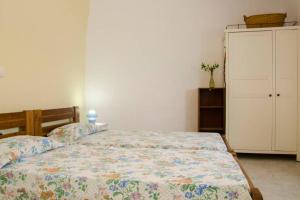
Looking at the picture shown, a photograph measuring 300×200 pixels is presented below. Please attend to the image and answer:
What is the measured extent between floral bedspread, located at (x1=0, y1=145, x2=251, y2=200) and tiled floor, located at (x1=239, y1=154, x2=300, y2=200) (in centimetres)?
98

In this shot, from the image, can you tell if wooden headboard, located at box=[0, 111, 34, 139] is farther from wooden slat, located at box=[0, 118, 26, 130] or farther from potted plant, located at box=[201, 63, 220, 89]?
potted plant, located at box=[201, 63, 220, 89]

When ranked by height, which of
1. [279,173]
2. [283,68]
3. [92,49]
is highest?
[92,49]

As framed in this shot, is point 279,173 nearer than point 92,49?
Yes

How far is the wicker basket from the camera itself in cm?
388

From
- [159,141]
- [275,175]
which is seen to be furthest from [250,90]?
[159,141]

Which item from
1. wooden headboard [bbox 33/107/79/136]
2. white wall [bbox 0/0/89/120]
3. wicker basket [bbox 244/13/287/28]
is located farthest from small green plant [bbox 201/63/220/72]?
wooden headboard [bbox 33/107/79/136]

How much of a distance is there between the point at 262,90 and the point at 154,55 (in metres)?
1.69

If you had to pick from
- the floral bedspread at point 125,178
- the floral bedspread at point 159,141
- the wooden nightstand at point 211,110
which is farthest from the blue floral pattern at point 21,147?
the wooden nightstand at point 211,110

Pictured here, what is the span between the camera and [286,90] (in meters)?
3.86

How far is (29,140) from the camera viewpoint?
224cm

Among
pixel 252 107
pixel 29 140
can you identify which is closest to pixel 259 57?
pixel 252 107

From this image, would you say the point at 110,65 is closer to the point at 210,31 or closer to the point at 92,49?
the point at 92,49

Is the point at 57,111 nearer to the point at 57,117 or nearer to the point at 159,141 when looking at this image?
the point at 57,117

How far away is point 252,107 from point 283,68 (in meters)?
0.66
